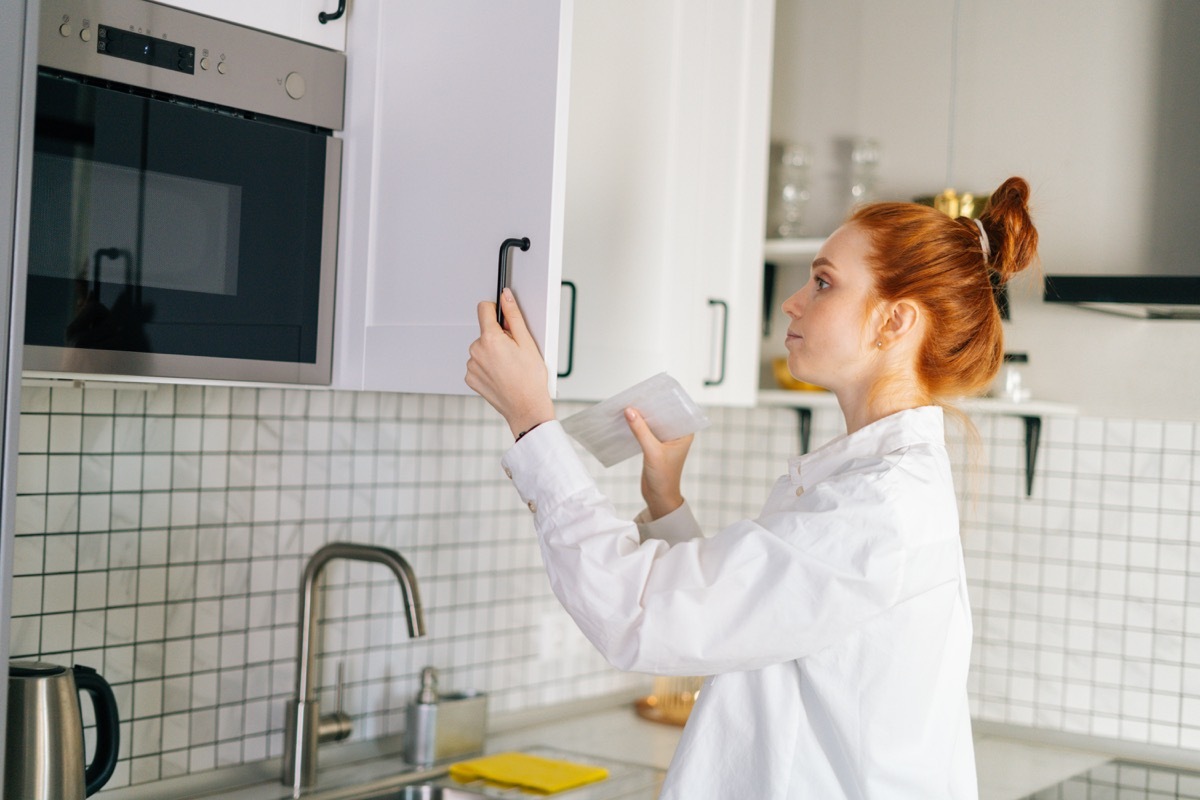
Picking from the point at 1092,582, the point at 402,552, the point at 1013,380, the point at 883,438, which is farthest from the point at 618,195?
the point at 1092,582

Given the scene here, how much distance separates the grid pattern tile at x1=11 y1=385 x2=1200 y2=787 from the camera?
4.97ft

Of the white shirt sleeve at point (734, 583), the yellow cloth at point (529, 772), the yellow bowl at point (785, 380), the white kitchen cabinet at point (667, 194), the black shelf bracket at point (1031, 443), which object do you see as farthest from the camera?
the yellow bowl at point (785, 380)

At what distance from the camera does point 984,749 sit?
80.7 inches

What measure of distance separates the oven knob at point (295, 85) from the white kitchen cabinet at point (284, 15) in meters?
0.05

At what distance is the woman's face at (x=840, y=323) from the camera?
4.38ft

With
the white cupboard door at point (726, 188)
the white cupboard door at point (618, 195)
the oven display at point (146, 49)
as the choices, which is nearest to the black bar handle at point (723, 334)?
the white cupboard door at point (726, 188)

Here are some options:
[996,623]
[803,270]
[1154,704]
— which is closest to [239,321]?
[803,270]

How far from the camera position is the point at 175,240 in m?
1.26

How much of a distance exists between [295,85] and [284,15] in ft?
0.26

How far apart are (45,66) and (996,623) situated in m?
1.75

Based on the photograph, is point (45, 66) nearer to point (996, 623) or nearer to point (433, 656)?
point (433, 656)

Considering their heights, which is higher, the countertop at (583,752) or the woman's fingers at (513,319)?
the woman's fingers at (513,319)

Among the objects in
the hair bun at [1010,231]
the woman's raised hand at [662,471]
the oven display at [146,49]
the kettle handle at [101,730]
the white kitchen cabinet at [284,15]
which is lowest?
the kettle handle at [101,730]

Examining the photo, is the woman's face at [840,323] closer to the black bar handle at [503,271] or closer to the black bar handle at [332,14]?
the black bar handle at [503,271]
